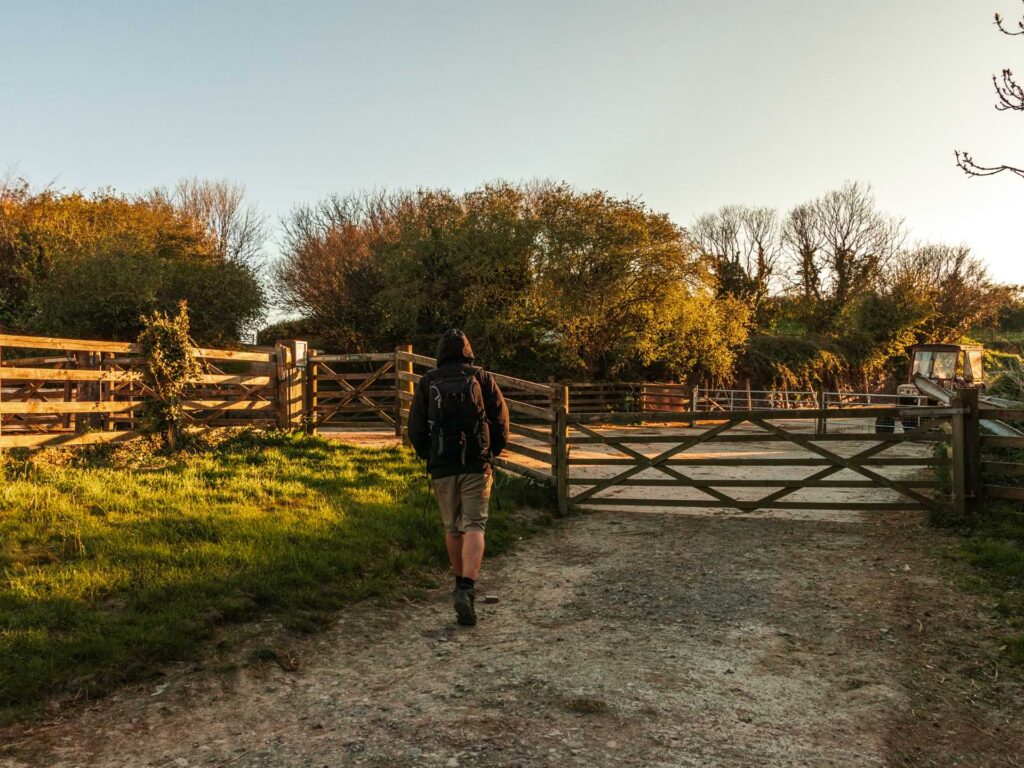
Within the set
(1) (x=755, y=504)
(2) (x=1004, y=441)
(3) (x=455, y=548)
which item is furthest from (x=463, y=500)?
(2) (x=1004, y=441)

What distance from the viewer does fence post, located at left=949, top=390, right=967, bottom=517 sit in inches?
290

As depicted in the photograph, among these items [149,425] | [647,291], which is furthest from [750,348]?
[149,425]

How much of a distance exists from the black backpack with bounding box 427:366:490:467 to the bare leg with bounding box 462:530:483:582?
0.53m

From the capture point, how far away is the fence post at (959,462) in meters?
7.36

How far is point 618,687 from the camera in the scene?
387 centimetres

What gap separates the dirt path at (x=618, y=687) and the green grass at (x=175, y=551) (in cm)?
37

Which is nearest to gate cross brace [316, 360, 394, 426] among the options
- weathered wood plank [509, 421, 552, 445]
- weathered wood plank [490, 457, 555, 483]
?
weathered wood plank [490, 457, 555, 483]

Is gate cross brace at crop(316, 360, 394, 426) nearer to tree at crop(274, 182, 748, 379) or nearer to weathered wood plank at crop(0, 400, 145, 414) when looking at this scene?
weathered wood plank at crop(0, 400, 145, 414)

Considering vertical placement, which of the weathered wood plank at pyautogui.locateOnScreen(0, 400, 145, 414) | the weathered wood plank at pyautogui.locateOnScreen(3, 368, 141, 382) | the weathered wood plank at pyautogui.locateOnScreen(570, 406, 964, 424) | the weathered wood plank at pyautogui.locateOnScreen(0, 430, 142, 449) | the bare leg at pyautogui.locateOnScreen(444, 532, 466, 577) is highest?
the weathered wood plank at pyautogui.locateOnScreen(3, 368, 141, 382)

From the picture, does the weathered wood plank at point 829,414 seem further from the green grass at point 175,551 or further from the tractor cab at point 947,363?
the tractor cab at point 947,363

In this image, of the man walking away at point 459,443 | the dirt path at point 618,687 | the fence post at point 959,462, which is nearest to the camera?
the dirt path at point 618,687

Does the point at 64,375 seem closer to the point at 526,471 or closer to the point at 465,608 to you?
the point at 526,471

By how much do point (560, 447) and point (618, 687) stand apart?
4873 mm

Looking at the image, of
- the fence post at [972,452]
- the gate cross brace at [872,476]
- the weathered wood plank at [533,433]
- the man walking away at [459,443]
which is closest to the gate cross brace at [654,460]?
the weathered wood plank at [533,433]
